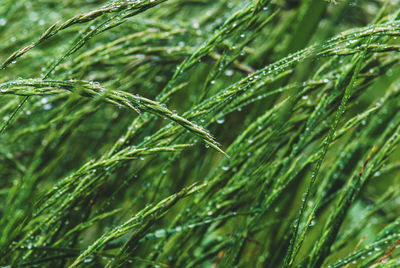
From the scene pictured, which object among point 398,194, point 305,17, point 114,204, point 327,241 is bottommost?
point 327,241

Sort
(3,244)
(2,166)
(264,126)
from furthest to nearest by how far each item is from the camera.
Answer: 1. (2,166)
2. (264,126)
3. (3,244)

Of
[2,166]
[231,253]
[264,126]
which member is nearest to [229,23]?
[264,126]

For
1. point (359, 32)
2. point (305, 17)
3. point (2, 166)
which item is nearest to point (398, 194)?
point (359, 32)

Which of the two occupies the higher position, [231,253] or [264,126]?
[264,126]

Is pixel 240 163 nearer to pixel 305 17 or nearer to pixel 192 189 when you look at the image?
pixel 192 189

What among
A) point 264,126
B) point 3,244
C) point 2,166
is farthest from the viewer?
point 2,166

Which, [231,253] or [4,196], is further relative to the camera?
[4,196]
